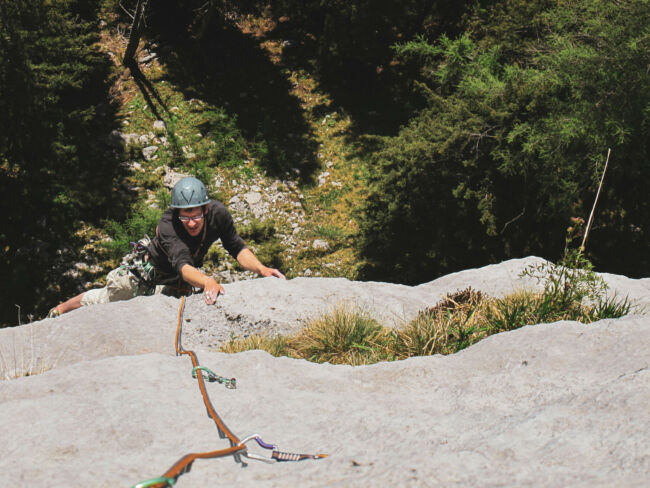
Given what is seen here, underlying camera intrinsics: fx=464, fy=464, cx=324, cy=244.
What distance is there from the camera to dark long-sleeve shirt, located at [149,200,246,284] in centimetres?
514

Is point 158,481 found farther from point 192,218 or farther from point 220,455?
point 192,218

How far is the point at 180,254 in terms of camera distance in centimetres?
499

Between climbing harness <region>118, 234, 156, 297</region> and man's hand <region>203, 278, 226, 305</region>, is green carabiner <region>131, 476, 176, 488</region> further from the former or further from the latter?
climbing harness <region>118, 234, 156, 297</region>

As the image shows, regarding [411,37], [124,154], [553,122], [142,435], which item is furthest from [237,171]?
[142,435]

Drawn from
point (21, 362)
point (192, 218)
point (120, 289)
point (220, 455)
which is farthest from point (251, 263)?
point (220, 455)

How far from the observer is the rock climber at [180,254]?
5000 mm

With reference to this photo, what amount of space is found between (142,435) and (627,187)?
10.5 metres

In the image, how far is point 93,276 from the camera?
11977 mm

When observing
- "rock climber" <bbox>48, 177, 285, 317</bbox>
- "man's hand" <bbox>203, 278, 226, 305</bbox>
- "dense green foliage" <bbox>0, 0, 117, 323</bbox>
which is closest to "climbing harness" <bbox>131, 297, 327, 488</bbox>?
"man's hand" <bbox>203, 278, 226, 305</bbox>

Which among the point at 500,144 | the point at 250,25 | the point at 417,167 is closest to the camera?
the point at 500,144

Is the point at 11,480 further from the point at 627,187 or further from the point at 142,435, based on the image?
the point at 627,187

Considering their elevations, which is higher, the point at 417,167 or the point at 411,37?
the point at 411,37

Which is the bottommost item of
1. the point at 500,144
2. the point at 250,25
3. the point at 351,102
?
the point at 500,144

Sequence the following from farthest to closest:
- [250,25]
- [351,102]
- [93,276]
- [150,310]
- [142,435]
Answer: [250,25] < [351,102] < [93,276] < [150,310] < [142,435]
